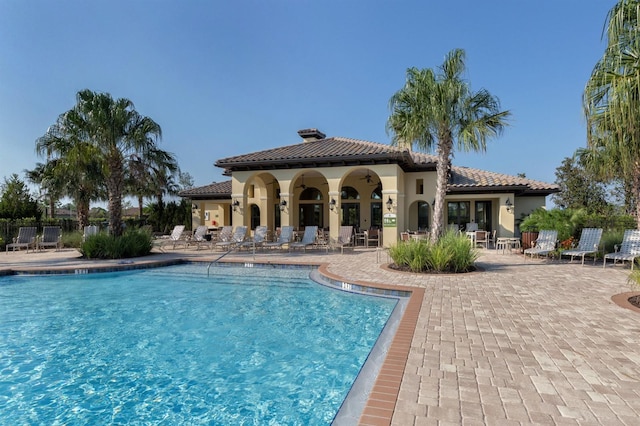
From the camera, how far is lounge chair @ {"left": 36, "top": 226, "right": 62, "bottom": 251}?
19.2m

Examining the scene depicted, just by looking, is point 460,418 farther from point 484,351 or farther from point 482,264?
point 482,264

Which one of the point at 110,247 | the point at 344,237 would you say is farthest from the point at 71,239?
the point at 344,237

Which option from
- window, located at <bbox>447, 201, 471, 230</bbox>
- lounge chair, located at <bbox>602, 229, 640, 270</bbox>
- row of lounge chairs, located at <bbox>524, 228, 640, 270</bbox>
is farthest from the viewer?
window, located at <bbox>447, 201, 471, 230</bbox>

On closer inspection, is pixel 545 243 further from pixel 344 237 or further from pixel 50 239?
pixel 50 239

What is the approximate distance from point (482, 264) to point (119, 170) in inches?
617

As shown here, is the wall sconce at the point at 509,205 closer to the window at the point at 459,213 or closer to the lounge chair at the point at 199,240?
the window at the point at 459,213

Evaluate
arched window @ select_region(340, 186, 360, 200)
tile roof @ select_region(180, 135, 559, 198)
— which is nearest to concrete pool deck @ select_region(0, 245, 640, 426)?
tile roof @ select_region(180, 135, 559, 198)

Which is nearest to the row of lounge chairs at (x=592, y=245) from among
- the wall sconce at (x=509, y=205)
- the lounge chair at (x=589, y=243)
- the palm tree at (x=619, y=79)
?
the lounge chair at (x=589, y=243)

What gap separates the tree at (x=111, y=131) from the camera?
1484 cm

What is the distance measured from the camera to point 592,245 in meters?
12.2

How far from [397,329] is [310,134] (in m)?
20.3

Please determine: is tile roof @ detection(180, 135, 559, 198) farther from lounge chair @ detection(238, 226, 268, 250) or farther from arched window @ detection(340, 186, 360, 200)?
lounge chair @ detection(238, 226, 268, 250)

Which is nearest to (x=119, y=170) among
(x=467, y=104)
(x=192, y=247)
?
(x=192, y=247)

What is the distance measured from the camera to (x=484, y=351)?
14.0 ft
